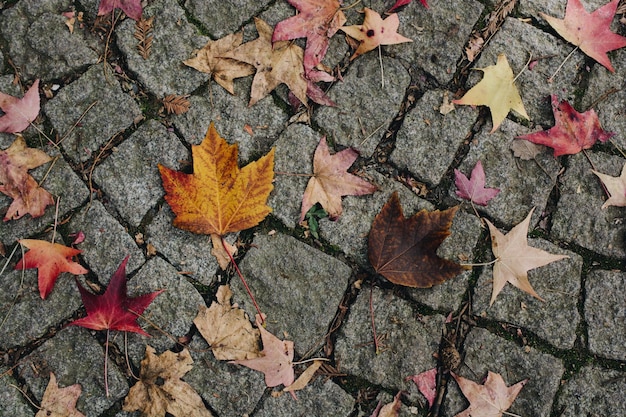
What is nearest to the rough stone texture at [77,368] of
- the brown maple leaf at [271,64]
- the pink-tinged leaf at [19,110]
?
the pink-tinged leaf at [19,110]

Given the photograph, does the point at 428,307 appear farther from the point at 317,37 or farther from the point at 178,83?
the point at 178,83

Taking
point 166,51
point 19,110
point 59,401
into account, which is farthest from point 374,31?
point 59,401

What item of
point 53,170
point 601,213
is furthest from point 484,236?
point 53,170

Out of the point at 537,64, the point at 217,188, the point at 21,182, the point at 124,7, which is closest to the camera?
the point at 217,188

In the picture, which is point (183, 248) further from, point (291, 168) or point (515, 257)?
point (515, 257)

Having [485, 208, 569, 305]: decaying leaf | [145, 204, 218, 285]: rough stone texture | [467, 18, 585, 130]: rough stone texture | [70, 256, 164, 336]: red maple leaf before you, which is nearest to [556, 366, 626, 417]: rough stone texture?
[485, 208, 569, 305]: decaying leaf

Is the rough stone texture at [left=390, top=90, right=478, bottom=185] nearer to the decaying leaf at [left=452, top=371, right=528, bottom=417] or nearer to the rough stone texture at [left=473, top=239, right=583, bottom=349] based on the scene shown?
the rough stone texture at [left=473, top=239, right=583, bottom=349]
